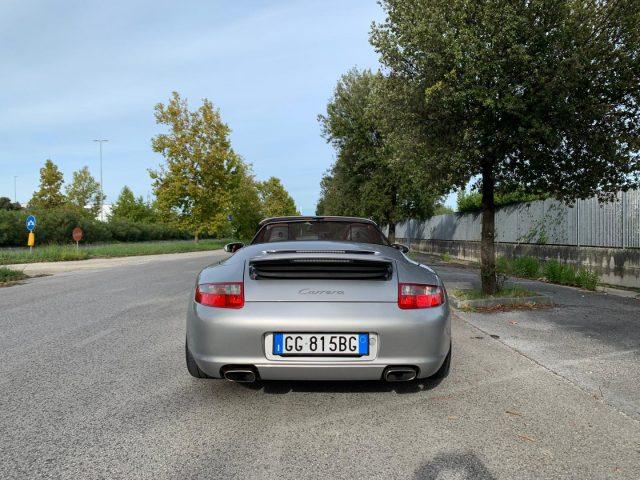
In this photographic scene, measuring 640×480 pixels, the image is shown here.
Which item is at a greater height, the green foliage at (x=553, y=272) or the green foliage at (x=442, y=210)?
the green foliage at (x=442, y=210)

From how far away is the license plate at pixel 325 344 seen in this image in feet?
10.2

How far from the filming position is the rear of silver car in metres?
3.09

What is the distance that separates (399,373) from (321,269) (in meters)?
0.86

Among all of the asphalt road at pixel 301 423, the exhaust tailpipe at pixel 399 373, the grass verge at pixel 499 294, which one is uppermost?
the exhaust tailpipe at pixel 399 373

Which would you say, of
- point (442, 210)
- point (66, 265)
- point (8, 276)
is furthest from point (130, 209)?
point (8, 276)

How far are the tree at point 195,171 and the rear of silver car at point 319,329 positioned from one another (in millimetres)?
35437

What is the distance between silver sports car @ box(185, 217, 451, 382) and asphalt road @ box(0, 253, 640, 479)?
332 mm

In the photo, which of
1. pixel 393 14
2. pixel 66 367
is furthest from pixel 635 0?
pixel 66 367

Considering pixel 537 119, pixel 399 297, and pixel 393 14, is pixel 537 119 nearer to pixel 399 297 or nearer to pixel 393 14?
pixel 393 14

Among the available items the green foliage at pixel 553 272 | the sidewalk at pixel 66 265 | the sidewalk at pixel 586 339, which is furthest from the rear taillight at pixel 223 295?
the sidewalk at pixel 66 265

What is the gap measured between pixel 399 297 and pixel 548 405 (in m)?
1.40

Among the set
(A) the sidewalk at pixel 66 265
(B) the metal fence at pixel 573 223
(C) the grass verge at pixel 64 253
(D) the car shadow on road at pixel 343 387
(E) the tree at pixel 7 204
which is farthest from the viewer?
(E) the tree at pixel 7 204

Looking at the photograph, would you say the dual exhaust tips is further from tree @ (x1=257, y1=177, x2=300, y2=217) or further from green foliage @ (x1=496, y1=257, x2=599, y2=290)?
tree @ (x1=257, y1=177, x2=300, y2=217)

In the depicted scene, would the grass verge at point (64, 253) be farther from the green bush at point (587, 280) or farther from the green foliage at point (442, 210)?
the green bush at point (587, 280)
